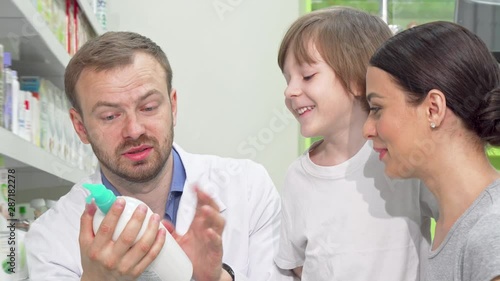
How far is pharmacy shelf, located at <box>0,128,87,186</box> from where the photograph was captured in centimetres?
190

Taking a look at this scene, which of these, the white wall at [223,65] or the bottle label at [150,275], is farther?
the white wall at [223,65]

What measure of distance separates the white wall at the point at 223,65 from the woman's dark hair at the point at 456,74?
266 centimetres

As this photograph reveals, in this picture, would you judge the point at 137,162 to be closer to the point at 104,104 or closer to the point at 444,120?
the point at 104,104

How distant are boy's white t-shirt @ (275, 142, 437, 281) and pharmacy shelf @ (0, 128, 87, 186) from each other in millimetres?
758

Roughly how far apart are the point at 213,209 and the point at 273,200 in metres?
0.68

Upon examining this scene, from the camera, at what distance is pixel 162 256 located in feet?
4.82

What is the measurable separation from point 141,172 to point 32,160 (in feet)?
1.46

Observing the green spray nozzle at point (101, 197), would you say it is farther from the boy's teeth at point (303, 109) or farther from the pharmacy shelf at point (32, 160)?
the boy's teeth at point (303, 109)

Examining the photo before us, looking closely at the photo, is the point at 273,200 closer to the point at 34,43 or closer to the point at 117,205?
the point at 117,205

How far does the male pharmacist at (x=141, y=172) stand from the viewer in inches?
76.1

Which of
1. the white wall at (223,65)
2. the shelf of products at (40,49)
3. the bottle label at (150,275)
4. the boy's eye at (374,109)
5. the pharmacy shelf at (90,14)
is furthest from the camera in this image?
the white wall at (223,65)

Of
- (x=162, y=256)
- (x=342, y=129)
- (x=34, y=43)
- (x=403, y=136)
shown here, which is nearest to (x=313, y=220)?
(x=342, y=129)

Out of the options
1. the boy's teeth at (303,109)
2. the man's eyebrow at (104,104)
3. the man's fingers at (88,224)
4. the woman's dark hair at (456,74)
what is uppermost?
the woman's dark hair at (456,74)

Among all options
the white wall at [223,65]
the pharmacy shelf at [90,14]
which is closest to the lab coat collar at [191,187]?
the pharmacy shelf at [90,14]
